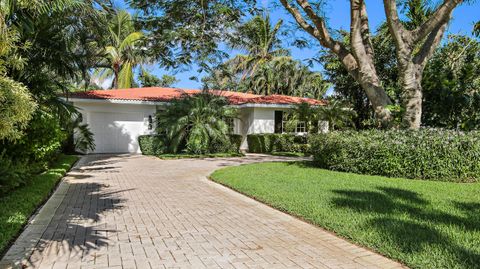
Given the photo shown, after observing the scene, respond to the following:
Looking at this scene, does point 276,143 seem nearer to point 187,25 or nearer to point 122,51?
point 187,25

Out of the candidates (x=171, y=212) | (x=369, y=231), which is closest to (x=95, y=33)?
(x=171, y=212)

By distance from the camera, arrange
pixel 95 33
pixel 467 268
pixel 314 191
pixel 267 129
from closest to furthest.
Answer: pixel 467 268 → pixel 314 191 → pixel 95 33 → pixel 267 129

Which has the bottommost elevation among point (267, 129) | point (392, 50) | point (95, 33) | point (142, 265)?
point (142, 265)

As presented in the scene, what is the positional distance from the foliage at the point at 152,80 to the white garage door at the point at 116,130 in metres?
17.9

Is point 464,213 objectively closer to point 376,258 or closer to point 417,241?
point 417,241

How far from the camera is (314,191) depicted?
26.6 ft

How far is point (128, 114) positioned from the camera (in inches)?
819

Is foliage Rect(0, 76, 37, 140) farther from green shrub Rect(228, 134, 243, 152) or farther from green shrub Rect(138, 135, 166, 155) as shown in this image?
green shrub Rect(228, 134, 243, 152)

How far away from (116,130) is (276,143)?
9.15 metres

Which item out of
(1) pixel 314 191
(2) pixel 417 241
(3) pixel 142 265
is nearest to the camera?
(3) pixel 142 265

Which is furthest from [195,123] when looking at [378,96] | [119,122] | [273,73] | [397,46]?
[273,73]

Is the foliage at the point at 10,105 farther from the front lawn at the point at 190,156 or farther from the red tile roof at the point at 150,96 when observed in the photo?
the red tile roof at the point at 150,96

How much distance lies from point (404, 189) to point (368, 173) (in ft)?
8.78

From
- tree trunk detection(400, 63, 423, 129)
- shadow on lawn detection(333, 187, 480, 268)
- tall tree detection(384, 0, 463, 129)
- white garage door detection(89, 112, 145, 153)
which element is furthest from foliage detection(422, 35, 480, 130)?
white garage door detection(89, 112, 145, 153)
